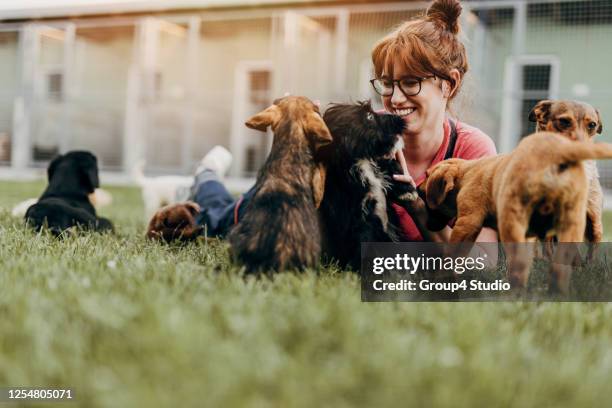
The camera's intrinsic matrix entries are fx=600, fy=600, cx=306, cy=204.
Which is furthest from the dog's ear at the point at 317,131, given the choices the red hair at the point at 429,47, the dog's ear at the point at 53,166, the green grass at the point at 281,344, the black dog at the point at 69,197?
the dog's ear at the point at 53,166

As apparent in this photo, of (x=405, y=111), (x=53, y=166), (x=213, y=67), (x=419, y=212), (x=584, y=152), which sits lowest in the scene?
(x=419, y=212)

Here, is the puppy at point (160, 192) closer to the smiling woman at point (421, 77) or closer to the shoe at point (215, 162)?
the shoe at point (215, 162)

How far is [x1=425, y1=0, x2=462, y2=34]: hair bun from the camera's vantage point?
10.7 feet

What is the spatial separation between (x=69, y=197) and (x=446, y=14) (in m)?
2.91

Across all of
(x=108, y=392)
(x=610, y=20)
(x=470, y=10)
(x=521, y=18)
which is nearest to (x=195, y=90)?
(x=470, y=10)

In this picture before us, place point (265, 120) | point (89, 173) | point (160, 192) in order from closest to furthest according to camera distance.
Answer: point (265, 120) < point (89, 173) < point (160, 192)

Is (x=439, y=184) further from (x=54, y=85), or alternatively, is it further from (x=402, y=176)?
(x=54, y=85)

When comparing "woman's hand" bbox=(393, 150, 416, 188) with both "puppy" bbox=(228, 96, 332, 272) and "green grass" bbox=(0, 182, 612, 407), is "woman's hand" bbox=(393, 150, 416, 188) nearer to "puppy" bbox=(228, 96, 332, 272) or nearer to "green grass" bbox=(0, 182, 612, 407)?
"puppy" bbox=(228, 96, 332, 272)

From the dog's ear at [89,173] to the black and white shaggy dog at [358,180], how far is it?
7.58 ft

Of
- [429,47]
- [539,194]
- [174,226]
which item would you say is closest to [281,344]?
[539,194]

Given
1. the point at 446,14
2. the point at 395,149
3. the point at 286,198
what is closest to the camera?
the point at 286,198

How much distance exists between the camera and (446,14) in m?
3.30

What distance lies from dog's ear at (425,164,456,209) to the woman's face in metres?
0.56

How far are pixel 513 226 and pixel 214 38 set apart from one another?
13.0 m
